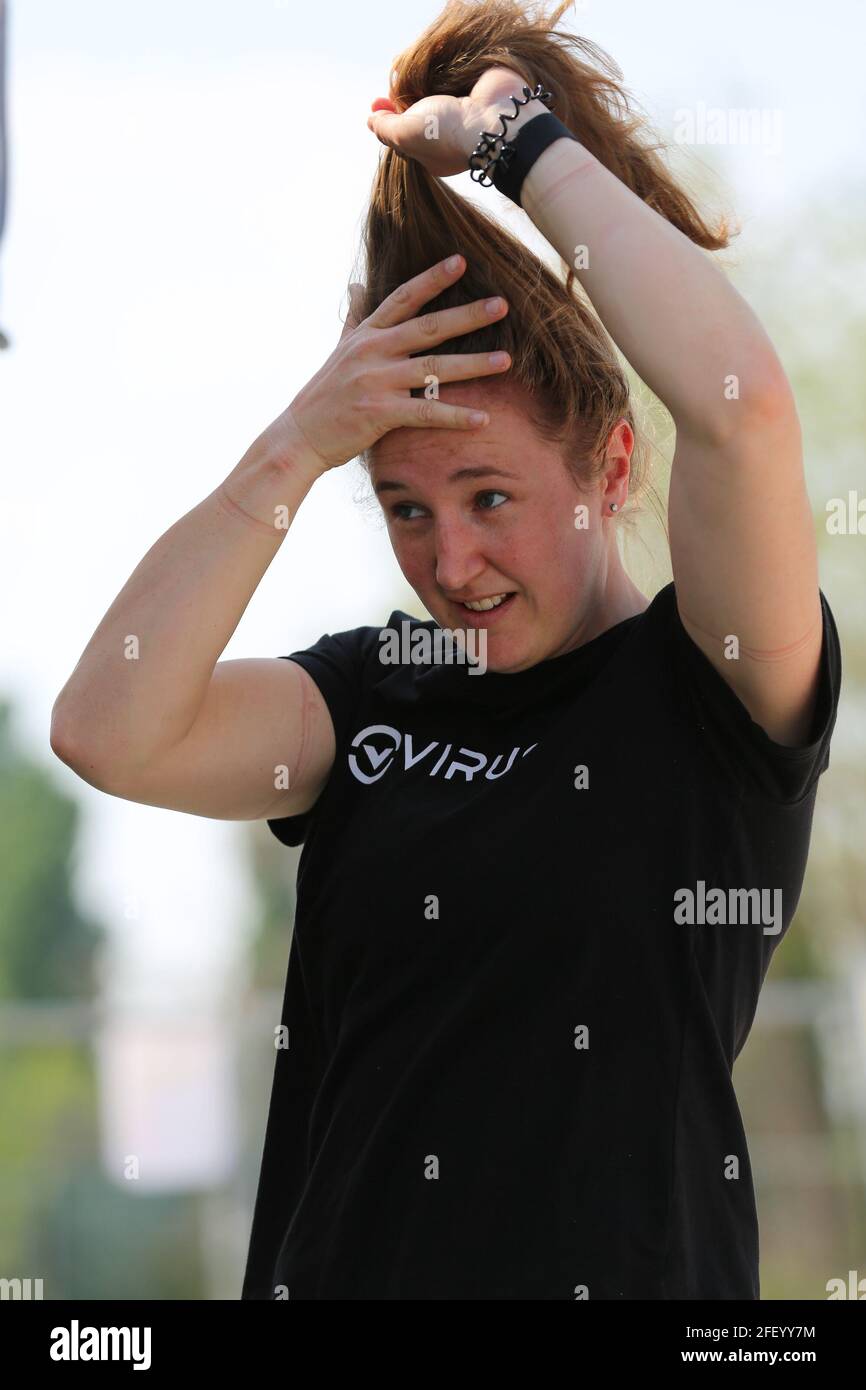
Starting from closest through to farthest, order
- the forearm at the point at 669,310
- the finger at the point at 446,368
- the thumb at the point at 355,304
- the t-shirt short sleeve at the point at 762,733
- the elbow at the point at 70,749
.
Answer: the forearm at the point at 669,310 → the t-shirt short sleeve at the point at 762,733 → the finger at the point at 446,368 → the elbow at the point at 70,749 → the thumb at the point at 355,304

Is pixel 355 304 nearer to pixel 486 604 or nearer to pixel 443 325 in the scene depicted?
pixel 443 325

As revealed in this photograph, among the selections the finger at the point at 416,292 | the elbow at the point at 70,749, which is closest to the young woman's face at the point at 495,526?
the finger at the point at 416,292

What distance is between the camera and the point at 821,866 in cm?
1311

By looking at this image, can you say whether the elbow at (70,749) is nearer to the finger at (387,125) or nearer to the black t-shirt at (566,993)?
the black t-shirt at (566,993)

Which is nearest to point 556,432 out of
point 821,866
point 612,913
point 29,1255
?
point 612,913

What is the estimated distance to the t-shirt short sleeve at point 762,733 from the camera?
178 cm

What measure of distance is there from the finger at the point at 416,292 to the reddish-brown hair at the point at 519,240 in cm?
4

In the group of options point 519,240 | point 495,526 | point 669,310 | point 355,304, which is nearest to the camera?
point 669,310

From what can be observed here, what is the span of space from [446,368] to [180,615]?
0.45 m

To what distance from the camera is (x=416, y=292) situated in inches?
76.7

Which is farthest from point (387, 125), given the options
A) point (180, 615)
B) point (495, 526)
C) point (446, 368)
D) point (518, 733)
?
point (518, 733)

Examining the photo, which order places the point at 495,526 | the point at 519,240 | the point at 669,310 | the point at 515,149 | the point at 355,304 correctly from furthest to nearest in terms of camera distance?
the point at 355,304 → the point at 519,240 → the point at 495,526 → the point at 515,149 → the point at 669,310

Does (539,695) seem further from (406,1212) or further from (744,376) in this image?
(406,1212)
